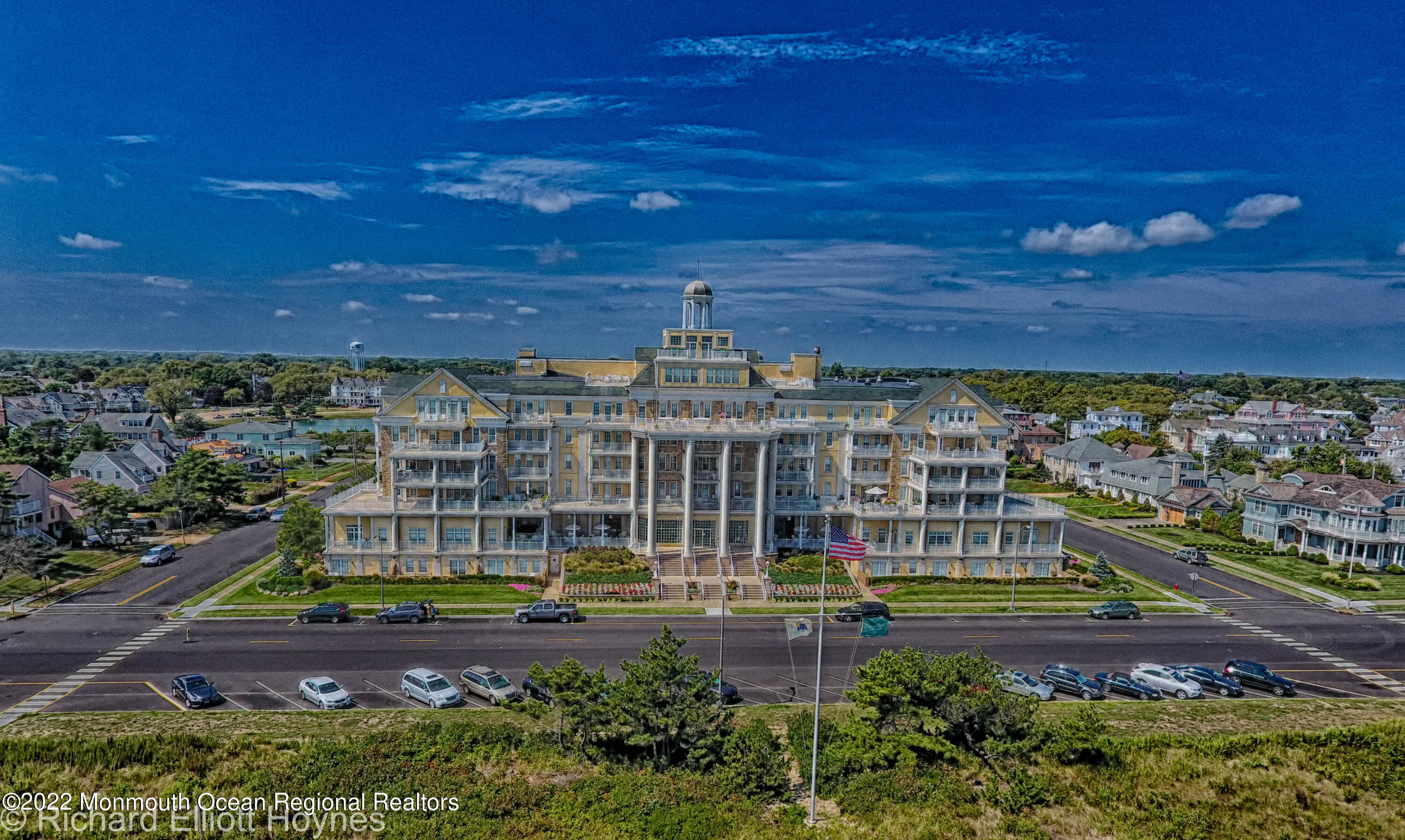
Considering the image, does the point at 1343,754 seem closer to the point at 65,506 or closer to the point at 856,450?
the point at 856,450

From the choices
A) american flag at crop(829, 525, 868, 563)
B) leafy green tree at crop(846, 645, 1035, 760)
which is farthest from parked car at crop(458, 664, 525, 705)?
american flag at crop(829, 525, 868, 563)

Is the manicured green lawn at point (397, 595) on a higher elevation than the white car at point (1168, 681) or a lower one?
lower

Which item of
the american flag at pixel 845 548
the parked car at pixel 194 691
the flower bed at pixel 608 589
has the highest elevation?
the american flag at pixel 845 548

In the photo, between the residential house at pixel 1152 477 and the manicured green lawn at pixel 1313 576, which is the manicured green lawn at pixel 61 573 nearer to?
the manicured green lawn at pixel 1313 576

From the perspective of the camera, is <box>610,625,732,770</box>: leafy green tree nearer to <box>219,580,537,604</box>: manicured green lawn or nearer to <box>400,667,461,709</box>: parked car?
<box>400,667,461,709</box>: parked car

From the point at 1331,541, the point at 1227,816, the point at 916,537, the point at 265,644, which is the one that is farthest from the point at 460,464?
the point at 1331,541

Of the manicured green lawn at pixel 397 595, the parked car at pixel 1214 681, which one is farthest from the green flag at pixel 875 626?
the manicured green lawn at pixel 397 595
